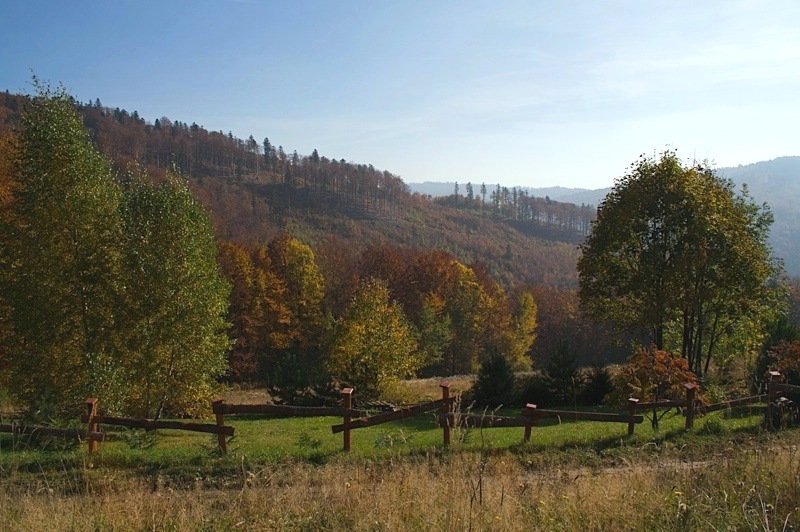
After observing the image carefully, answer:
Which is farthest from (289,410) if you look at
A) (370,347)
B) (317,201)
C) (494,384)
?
(317,201)

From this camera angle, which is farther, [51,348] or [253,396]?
[253,396]

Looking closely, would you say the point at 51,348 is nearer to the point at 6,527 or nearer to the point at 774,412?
the point at 6,527

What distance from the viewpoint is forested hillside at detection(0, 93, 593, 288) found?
127250 millimetres

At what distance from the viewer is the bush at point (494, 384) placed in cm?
2550

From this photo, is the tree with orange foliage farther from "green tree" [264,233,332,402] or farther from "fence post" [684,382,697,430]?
"green tree" [264,233,332,402]

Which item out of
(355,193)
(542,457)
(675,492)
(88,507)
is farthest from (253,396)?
(355,193)

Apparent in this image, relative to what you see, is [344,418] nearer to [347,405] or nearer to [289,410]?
[347,405]

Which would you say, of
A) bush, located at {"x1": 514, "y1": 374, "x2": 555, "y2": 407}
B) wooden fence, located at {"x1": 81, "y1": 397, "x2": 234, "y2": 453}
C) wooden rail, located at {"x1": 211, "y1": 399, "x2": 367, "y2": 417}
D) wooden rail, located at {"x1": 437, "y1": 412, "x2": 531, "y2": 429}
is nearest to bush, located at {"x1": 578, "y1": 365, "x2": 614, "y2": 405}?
bush, located at {"x1": 514, "y1": 374, "x2": 555, "y2": 407}

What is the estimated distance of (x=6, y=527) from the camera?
5129 millimetres

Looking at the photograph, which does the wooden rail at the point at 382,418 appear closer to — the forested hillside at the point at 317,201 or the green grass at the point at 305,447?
the green grass at the point at 305,447

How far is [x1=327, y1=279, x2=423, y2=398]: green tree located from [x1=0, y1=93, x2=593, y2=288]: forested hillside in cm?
7376

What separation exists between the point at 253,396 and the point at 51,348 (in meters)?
18.4

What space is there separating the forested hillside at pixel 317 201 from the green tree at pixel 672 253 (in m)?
82.8

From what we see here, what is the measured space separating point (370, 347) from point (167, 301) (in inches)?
463
